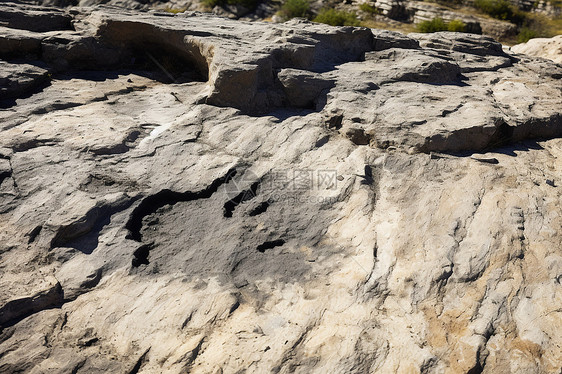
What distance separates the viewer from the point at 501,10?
21875 mm

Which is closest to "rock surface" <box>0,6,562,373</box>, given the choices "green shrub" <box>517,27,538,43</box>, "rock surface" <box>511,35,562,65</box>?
"rock surface" <box>511,35,562,65</box>

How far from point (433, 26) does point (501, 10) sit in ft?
21.1

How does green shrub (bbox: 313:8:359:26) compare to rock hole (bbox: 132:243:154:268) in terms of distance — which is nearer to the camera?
rock hole (bbox: 132:243:154:268)

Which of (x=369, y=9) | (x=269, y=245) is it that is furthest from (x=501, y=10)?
(x=269, y=245)

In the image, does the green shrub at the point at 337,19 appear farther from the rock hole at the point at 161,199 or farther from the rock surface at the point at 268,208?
the rock hole at the point at 161,199

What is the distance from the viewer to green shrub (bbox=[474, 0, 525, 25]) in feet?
71.6

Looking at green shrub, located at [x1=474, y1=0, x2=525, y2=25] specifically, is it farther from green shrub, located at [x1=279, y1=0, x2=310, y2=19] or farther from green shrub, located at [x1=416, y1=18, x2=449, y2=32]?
green shrub, located at [x1=279, y1=0, x2=310, y2=19]

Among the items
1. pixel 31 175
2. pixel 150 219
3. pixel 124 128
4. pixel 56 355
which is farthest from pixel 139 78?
pixel 56 355

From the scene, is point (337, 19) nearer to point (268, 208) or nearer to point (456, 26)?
point (456, 26)

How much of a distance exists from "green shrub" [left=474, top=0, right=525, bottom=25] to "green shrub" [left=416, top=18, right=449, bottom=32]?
209 inches

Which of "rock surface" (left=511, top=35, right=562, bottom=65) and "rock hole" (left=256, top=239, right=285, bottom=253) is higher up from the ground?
"rock surface" (left=511, top=35, right=562, bottom=65)

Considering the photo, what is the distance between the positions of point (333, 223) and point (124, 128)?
9.80 feet

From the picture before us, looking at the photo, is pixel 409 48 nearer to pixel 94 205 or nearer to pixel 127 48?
pixel 127 48

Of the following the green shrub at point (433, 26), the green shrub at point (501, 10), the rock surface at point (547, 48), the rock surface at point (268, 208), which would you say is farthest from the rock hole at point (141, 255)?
the green shrub at point (501, 10)
